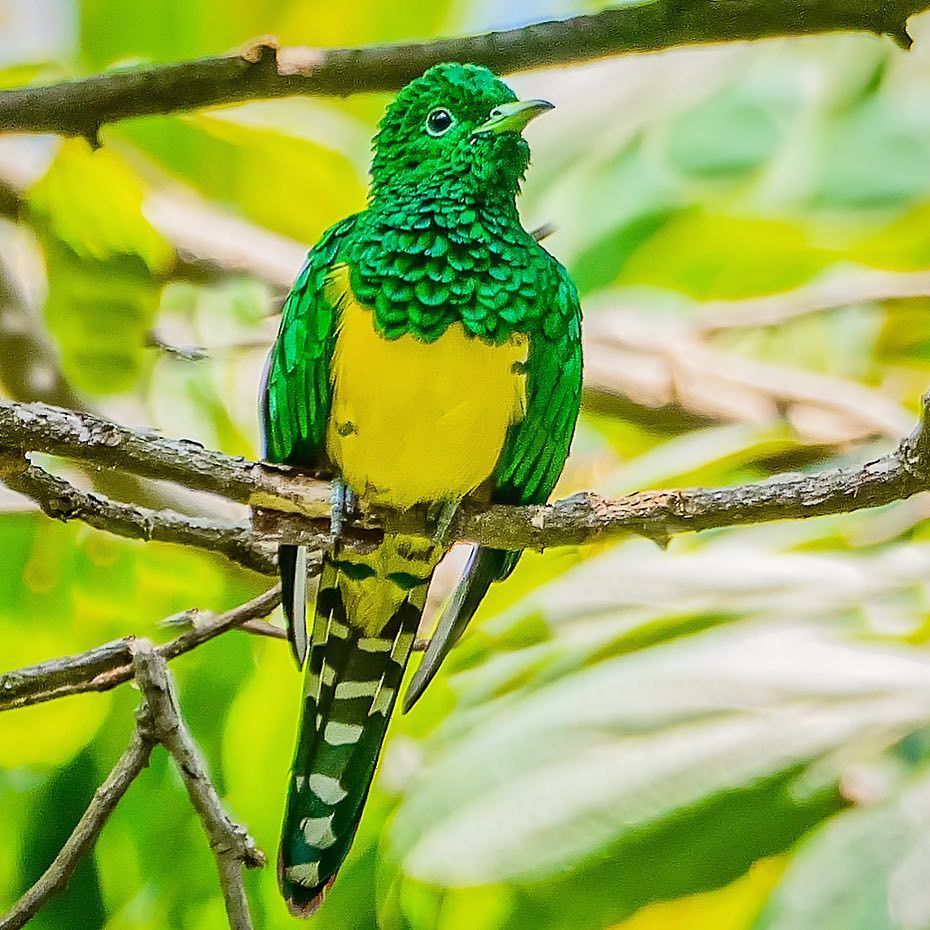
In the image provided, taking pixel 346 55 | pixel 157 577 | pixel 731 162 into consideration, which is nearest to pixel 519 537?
pixel 346 55

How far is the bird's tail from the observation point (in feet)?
4.50

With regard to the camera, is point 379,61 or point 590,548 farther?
point 590,548

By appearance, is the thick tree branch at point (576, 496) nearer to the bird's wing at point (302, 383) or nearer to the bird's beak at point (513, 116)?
the bird's wing at point (302, 383)

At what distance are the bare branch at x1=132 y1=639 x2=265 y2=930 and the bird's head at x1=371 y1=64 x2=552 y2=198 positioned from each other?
579 mm

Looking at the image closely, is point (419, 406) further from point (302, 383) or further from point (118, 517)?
point (118, 517)

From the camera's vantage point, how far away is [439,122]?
127cm

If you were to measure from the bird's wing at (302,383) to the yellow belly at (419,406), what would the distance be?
0.02 m

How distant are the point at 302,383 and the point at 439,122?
0.32 meters

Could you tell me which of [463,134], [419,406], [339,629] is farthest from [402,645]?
[463,134]

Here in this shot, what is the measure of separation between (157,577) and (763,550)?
887 millimetres

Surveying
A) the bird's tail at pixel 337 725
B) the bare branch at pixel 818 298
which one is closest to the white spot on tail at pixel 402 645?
the bird's tail at pixel 337 725

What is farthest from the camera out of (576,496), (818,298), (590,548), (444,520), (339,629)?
(818,298)

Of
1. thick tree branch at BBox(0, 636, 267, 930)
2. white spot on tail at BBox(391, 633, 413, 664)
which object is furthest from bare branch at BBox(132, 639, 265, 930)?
white spot on tail at BBox(391, 633, 413, 664)

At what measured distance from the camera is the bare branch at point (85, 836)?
1228 millimetres
